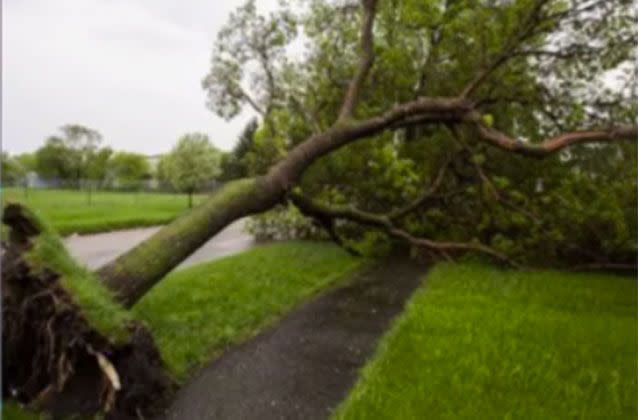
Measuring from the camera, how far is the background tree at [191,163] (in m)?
36.5

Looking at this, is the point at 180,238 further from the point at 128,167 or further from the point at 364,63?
the point at 128,167

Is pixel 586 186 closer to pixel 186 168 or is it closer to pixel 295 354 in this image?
pixel 295 354

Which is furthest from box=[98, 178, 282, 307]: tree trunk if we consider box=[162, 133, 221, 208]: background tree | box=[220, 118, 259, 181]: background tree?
box=[220, 118, 259, 181]: background tree

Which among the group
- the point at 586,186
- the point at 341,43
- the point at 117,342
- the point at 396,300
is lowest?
the point at 396,300

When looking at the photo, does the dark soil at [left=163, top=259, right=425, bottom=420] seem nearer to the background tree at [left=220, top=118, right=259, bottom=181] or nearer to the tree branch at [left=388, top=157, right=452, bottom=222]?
the tree branch at [left=388, top=157, right=452, bottom=222]

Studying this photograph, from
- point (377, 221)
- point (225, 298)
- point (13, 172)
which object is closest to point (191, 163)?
point (13, 172)

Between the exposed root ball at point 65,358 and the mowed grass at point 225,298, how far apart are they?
73cm

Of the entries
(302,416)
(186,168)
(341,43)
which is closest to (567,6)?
(341,43)

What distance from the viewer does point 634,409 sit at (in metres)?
4.96

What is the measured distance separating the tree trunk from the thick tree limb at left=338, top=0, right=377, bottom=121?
94.3 inches

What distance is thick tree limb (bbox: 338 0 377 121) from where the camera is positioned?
399 inches

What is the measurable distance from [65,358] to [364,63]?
740cm

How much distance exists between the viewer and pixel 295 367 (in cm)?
620

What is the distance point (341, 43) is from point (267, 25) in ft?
6.75
